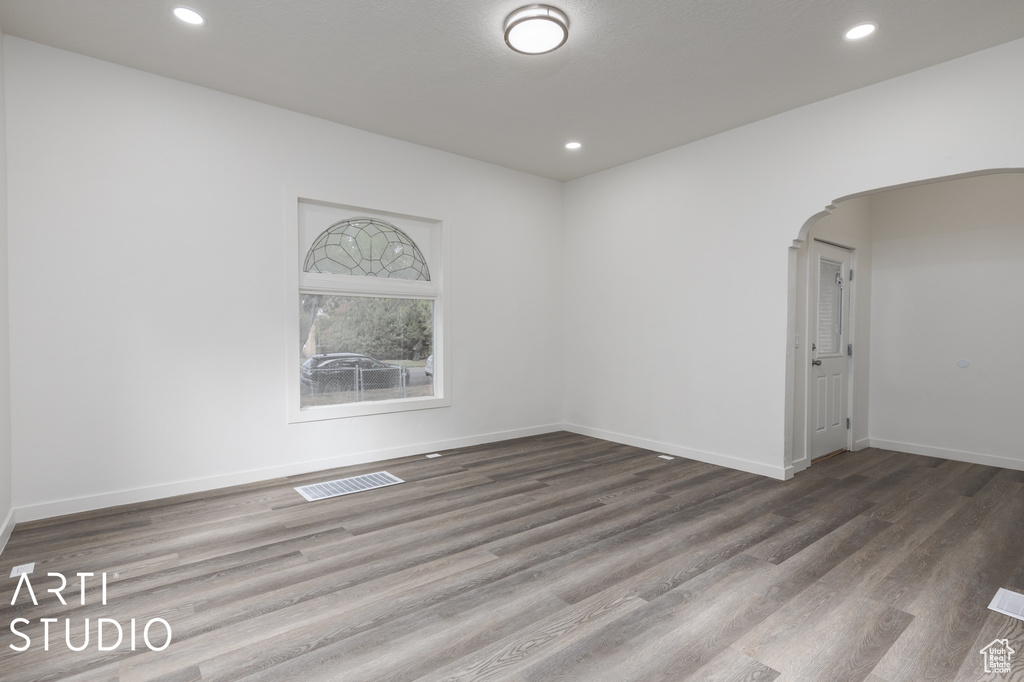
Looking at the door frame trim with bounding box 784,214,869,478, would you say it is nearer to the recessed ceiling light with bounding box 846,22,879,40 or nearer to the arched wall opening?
the arched wall opening

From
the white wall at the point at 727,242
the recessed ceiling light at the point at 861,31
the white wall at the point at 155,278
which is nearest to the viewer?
the recessed ceiling light at the point at 861,31

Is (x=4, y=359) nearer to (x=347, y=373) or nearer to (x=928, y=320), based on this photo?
(x=347, y=373)

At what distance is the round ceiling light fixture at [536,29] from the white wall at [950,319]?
13.6ft

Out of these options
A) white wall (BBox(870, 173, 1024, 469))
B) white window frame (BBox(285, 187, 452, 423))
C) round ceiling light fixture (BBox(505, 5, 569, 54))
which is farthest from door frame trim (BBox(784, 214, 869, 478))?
white window frame (BBox(285, 187, 452, 423))

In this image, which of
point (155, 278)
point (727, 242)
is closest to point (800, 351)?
point (727, 242)

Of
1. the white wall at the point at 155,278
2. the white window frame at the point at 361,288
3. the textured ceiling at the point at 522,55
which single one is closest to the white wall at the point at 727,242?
the textured ceiling at the point at 522,55

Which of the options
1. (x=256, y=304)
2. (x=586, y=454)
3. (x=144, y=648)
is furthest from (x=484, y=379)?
(x=144, y=648)

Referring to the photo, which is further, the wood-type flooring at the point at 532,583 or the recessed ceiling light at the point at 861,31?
the recessed ceiling light at the point at 861,31

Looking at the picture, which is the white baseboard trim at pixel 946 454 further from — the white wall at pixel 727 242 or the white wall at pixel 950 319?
the white wall at pixel 727 242

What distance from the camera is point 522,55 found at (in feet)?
10.5

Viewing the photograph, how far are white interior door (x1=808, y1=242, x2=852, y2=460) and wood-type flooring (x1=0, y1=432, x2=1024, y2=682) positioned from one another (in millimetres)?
950

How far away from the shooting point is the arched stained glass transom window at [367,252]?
436cm

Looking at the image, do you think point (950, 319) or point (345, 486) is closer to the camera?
point (345, 486)

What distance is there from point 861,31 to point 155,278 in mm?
4654
